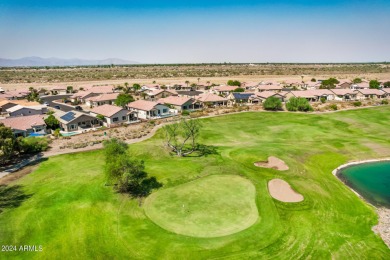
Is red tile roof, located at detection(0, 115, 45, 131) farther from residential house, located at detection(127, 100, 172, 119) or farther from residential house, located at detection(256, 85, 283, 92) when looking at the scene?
residential house, located at detection(256, 85, 283, 92)

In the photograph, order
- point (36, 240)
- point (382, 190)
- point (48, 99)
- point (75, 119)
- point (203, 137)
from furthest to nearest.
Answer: point (48, 99) → point (75, 119) → point (203, 137) → point (382, 190) → point (36, 240)

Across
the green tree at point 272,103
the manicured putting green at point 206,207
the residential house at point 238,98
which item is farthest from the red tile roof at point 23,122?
the green tree at point 272,103

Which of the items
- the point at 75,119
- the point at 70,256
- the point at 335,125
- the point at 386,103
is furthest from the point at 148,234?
the point at 386,103

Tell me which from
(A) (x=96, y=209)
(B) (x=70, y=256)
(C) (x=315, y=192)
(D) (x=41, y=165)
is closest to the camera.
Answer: (B) (x=70, y=256)

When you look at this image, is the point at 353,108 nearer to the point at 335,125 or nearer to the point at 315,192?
the point at 335,125

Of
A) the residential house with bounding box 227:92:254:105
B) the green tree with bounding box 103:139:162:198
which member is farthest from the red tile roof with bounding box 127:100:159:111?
the green tree with bounding box 103:139:162:198

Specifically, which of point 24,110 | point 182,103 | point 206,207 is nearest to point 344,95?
point 182,103

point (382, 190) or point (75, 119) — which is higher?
point (75, 119)
